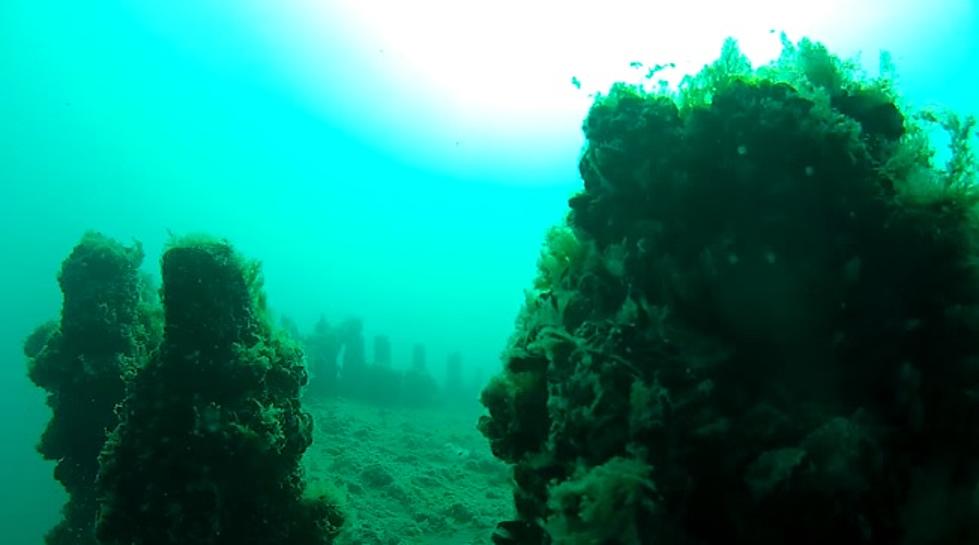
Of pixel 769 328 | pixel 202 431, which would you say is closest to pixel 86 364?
pixel 202 431

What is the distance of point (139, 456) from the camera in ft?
16.7

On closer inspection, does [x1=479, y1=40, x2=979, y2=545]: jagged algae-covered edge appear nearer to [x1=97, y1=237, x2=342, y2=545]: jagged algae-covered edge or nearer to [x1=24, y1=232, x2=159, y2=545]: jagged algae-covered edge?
[x1=97, y1=237, x2=342, y2=545]: jagged algae-covered edge

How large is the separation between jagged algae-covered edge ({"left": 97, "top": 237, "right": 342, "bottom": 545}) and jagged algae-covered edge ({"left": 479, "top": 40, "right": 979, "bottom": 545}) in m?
3.40

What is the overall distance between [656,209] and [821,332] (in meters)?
1.04

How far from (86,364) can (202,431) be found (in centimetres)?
330

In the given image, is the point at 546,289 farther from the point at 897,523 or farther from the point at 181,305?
the point at 181,305

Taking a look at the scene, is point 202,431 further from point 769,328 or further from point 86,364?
point 769,328

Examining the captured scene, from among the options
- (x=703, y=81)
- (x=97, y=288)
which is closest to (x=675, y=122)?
(x=703, y=81)

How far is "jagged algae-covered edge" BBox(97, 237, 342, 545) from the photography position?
5.11m

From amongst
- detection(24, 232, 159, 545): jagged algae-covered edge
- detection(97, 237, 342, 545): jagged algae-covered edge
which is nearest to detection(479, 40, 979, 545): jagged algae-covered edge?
detection(97, 237, 342, 545): jagged algae-covered edge

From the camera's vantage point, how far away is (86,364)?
284 inches

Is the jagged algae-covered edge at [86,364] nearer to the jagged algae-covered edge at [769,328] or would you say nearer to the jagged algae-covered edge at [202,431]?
the jagged algae-covered edge at [202,431]

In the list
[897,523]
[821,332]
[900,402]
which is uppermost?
[821,332]

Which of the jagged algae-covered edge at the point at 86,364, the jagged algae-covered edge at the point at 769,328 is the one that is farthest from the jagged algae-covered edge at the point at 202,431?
the jagged algae-covered edge at the point at 769,328
